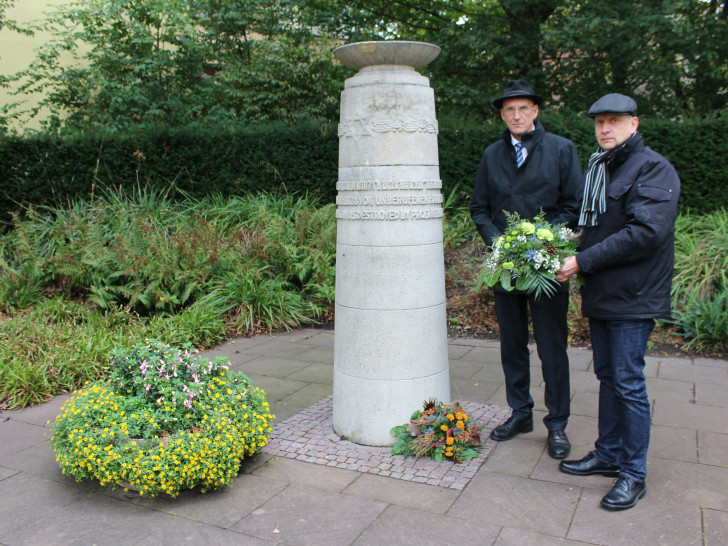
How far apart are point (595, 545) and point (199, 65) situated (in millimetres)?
11721

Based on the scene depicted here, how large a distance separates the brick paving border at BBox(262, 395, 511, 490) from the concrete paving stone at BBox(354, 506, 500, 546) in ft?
1.19

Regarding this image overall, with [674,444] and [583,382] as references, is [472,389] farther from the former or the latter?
[674,444]

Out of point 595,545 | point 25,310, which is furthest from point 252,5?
point 595,545

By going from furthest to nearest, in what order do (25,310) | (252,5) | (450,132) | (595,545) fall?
(252,5) → (450,132) → (25,310) → (595,545)

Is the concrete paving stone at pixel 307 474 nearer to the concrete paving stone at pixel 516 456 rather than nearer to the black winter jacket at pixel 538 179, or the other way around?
the concrete paving stone at pixel 516 456

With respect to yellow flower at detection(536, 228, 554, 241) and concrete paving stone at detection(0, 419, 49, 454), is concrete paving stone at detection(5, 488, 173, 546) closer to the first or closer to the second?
concrete paving stone at detection(0, 419, 49, 454)

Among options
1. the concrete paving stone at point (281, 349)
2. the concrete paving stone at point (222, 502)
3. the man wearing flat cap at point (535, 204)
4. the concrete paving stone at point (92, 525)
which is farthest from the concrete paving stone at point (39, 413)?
the man wearing flat cap at point (535, 204)

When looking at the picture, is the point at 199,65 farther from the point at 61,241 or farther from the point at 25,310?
the point at 25,310

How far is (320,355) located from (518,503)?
324 centimetres

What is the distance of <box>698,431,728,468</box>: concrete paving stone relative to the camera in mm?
3637

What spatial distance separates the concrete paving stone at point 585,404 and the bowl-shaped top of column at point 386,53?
2715 millimetres

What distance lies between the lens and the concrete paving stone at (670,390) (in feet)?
15.5

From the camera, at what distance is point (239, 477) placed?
3541mm

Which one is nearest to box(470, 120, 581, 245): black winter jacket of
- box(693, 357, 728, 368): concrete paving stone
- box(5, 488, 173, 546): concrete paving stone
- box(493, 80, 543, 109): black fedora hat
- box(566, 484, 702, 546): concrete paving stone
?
box(493, 80, 543, 109): black fedora hat
